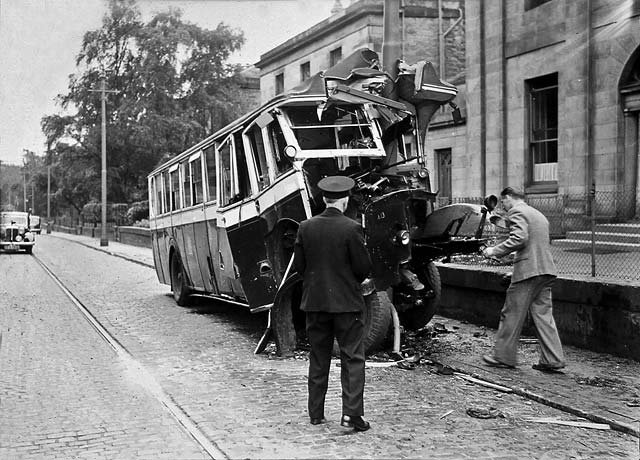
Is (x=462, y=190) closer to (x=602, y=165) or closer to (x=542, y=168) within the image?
(x=542, y=168)

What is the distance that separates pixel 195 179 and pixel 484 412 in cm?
739

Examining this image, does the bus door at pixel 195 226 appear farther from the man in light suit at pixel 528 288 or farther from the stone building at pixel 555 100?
the stone building at pixel 555 100

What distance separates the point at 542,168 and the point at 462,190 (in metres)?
3.21

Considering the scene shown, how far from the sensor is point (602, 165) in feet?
48.5

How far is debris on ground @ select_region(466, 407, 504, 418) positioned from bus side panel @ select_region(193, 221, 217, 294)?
6.19 meters

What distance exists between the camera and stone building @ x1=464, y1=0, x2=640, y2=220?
14.4 metres

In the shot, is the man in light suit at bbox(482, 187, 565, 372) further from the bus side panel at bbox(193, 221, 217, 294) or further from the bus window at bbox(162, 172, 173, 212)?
the bus window at bbox(162, 172, 173, 212)

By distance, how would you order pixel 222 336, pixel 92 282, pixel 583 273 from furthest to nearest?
pixel 92 282 → pixel 222 336 → pixel 583 273

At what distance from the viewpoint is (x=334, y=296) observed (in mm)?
5617

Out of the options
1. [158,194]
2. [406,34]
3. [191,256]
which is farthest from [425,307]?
[406,34]

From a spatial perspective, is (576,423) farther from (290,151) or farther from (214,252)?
(214,252)

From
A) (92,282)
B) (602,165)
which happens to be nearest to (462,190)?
(602,165)

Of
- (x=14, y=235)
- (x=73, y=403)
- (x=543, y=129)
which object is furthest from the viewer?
(x=14, y=235)

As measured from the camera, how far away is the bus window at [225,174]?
991 cm
